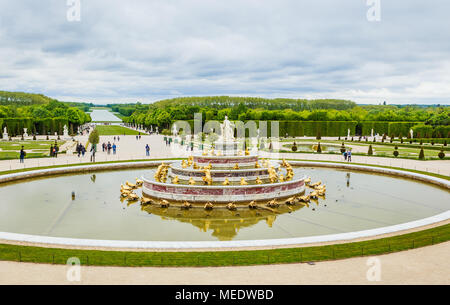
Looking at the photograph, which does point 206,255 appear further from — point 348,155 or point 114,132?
point 114,132

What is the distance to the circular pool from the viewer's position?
15531 millimetres

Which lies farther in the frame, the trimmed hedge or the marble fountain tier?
the trimmed hedge

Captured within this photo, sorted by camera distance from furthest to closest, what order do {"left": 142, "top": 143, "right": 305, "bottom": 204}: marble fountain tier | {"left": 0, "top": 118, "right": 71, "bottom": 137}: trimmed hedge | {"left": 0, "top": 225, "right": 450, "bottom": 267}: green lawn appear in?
{"left": 0, "top": 118, "right": 71, "bottom": 137}: trimmed hedge
{"left": 142, "top": 143, "right": 305, "bottom": 204}: marble fountain tier
{"left": 0, "top": 225, "right": 450, "bottom": 267}: green lawn

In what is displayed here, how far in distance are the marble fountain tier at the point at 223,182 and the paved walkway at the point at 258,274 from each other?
919 cm

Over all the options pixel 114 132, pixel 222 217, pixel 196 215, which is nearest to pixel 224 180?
pixel 196 215

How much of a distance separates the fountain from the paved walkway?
9.19 meters

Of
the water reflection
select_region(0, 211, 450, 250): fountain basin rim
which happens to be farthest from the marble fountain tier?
select_region(0, 211, 450, 250): fountain basin rim

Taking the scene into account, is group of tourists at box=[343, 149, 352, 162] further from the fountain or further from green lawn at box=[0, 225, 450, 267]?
green lawn at box=[0, 225, 450, 267]

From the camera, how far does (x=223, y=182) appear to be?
71.7 ft

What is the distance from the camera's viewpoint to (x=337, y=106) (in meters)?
198

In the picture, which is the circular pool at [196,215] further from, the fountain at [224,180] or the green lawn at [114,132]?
the green lawn at [114,132]

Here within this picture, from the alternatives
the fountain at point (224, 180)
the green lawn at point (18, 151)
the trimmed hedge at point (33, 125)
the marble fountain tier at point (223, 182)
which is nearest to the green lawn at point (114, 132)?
the trimmed hedge at point (33, 125)
